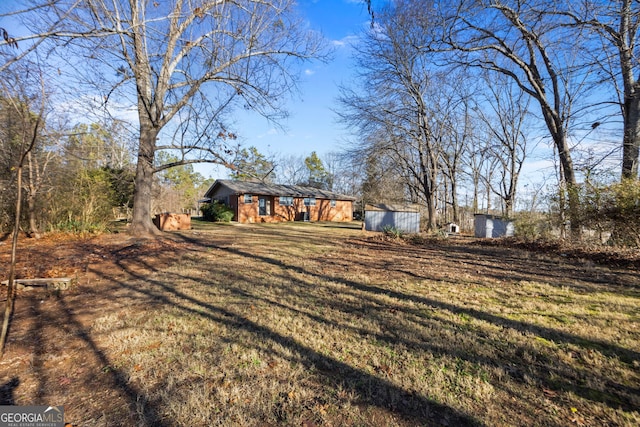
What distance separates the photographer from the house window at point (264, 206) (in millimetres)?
25344

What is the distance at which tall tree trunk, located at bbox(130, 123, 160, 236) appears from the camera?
1120cm

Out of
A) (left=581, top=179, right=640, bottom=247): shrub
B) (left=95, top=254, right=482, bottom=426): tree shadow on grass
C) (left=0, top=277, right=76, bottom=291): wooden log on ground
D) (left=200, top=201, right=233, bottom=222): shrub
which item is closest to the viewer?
(left=95, top=254, right=482, bottom=426): tree shadow on grass

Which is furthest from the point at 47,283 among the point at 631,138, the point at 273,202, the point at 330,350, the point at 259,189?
the point at 273,202

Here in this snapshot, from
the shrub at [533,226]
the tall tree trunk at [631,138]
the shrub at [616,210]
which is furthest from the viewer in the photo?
the shrub at [533,226]

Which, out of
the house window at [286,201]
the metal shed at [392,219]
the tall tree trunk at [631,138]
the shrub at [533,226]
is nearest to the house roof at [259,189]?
the house window at [286,201]

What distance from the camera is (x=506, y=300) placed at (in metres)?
4.41

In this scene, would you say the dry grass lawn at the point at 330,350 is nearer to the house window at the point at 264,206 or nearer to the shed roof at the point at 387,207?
the shed roof at the point at 387,207

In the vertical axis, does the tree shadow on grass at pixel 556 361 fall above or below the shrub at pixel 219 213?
below

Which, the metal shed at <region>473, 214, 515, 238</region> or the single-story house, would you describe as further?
the single-story house

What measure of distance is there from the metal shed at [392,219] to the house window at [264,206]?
10057mm

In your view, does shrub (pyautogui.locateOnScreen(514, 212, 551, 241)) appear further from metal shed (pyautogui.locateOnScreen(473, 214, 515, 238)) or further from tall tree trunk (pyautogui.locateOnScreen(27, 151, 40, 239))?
tall tree trunk (pyautogui.locateOnScreen(27, 151, 40, 239))

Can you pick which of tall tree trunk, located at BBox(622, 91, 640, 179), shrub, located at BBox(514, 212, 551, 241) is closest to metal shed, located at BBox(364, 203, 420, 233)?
shrub, located at BBox(514, 212, 551, 241)

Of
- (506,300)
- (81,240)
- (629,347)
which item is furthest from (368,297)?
(81,240)

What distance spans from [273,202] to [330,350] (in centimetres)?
2383
